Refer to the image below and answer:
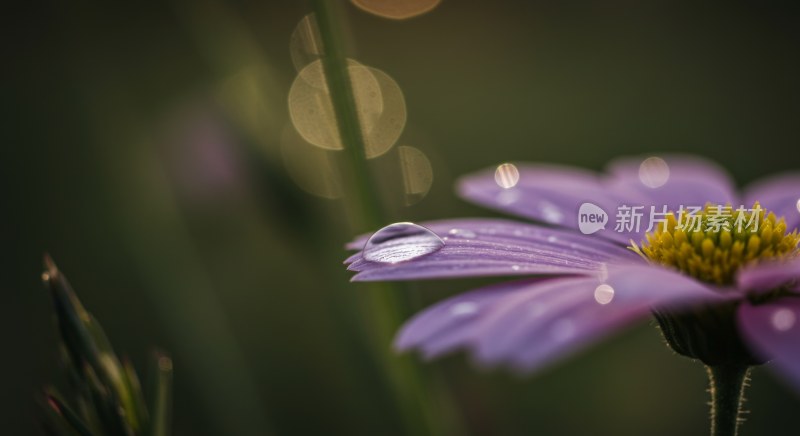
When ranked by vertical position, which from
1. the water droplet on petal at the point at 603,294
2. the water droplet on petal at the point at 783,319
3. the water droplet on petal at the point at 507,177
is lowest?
the water droplet on petal at the point at 783,319

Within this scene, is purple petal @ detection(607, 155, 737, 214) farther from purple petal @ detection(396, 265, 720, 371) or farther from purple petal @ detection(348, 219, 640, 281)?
purple petal @ detection(396, 265, 720, 371)

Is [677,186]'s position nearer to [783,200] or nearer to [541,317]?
[783,200]

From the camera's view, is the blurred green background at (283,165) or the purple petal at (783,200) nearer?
the purple petal at (783,200)

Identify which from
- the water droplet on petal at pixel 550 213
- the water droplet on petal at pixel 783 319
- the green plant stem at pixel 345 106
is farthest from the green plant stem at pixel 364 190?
the water droplet on petal at pixel 783 319

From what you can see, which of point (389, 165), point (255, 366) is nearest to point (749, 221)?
point (389, 165)

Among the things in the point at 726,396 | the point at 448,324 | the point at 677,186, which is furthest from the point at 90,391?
the point at 677,186

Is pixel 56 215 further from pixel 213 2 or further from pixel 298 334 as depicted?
pixel 213 2

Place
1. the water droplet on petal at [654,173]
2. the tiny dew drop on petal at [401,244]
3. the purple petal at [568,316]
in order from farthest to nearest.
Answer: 1. the water droplet on petal at [654,173]
2. the tiny dew drop on petal at [401,244]
3. the purple petal at [568,316]

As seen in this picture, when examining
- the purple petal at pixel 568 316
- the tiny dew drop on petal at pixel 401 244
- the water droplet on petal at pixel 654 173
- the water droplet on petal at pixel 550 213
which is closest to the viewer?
the purple petal at pixel 568 316

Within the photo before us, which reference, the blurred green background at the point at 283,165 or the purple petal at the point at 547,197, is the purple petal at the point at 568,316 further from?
the purple petal at the point at 547,197
